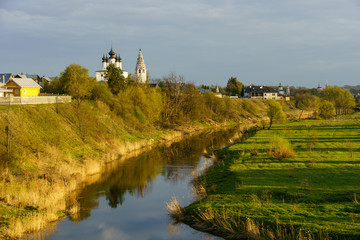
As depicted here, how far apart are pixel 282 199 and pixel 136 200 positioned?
12.8 meters

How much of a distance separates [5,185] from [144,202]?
1153 cm

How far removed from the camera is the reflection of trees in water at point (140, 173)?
30375mm

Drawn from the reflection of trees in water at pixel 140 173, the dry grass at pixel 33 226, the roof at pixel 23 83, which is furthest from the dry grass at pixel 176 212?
the roof at pixel 23 83

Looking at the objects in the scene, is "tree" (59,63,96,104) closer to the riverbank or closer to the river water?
the riverbank

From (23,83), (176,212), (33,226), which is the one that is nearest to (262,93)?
(23,83)

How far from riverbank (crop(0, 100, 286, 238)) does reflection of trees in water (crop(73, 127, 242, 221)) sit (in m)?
1.55

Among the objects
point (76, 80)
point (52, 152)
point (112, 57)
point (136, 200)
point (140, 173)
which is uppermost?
point (112, 57)

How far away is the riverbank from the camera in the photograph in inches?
984

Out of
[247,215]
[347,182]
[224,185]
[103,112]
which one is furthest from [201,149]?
[247,215]

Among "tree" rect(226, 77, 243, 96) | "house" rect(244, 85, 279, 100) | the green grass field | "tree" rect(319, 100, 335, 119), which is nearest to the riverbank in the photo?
the green grass field

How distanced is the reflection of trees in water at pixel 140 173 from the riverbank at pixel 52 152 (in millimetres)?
1546

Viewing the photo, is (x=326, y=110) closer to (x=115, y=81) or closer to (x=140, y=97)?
(x=140, y=97)

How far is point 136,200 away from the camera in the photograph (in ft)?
99.0

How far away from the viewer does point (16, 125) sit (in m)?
39.7
